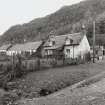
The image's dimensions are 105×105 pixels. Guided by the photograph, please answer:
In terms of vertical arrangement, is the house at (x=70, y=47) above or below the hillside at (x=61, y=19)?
below

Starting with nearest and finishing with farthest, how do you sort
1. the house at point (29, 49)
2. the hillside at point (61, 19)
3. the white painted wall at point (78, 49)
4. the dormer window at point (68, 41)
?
the white painted wall at point (78, 49) < the dormer window at point (68, 41) < the house at point (29, 49) < the hillside at point (61, 19)

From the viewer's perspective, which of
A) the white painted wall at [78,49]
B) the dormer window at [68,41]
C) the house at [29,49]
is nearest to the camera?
the white painted wall at [78,49]

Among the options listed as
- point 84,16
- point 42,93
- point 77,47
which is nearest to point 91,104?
point 42,93

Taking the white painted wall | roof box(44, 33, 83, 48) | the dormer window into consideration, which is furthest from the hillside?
the white painted wall

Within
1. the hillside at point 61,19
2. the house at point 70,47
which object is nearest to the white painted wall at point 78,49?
the house at point 70,47

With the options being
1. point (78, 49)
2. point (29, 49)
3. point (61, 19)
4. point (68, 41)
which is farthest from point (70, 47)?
point (61, 19)

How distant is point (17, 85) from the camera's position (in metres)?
15.2

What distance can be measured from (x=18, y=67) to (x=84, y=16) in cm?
8231

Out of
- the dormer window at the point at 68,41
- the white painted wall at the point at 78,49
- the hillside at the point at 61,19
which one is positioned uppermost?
the hillside at the point at 61,19

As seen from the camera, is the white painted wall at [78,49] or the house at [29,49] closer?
the white painted wall at [78,49]

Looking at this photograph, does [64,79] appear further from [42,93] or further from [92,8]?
[92,8]

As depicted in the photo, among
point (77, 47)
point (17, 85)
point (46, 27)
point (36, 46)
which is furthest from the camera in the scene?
point (46, 27)

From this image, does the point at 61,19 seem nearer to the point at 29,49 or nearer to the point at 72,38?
the point at 29,49

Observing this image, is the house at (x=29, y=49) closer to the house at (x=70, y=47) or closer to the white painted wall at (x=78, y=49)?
the house at (x=70, y=47)
